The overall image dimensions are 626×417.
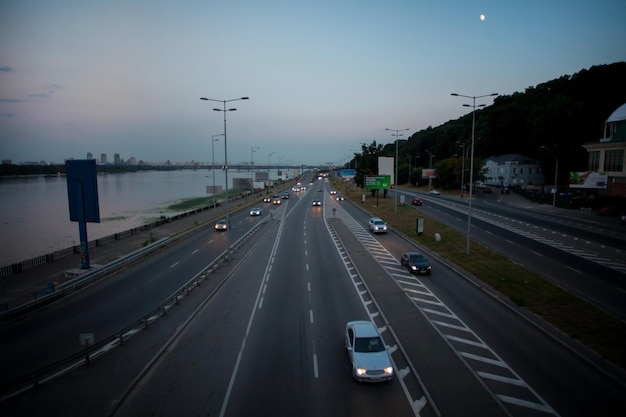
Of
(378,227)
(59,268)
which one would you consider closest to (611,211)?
(378,227)

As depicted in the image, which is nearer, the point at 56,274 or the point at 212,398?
the point at 212,398

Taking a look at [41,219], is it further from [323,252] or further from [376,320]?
[376,320]

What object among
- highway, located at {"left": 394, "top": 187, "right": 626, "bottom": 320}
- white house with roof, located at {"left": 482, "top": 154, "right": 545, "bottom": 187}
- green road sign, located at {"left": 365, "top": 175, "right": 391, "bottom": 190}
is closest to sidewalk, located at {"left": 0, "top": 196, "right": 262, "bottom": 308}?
highway, located at {"left": 394, "top": 187, "right": 626, "bottom": 320}

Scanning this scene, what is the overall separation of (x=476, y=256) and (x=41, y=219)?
7467 centimetres

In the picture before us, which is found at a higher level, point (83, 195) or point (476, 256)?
point (83, 195)

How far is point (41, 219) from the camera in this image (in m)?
70.2

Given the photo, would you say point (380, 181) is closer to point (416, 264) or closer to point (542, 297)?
point (416, 264)

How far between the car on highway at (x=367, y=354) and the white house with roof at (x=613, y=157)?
58462mm

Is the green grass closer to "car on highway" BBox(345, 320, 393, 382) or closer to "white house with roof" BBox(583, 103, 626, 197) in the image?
"car on highway" BBox(345, 320, 393, 382)

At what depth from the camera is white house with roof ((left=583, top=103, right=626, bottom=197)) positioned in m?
55.6

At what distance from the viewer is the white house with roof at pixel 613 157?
5562 centimetres

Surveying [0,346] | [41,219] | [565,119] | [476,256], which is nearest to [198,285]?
[0,346]

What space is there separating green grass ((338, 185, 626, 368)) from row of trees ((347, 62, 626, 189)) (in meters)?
41.9

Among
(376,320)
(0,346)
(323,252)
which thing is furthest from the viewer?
(323,252)
